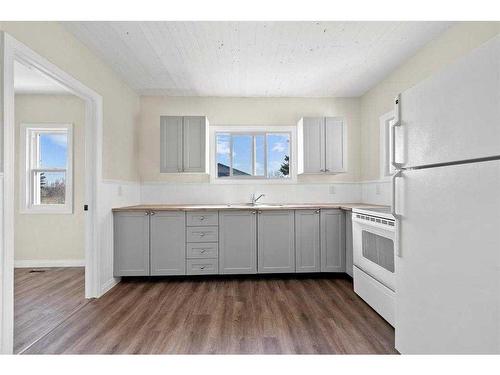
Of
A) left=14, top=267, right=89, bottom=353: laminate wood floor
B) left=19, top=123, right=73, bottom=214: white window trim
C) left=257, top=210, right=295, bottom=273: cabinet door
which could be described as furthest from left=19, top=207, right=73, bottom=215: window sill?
left=257, top=210, right=295, bottom=273: cabinet door

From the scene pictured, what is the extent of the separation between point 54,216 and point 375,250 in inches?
171

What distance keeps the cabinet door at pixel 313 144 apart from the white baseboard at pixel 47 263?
363 centimetres

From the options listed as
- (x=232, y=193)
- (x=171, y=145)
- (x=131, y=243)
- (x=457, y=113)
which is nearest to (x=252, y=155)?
(x=232, y=193)

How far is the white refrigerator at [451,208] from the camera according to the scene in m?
1.07

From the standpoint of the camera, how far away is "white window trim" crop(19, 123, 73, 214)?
13.0 feet

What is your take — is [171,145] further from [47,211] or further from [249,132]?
[47,211]

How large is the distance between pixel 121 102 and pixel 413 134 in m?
3.32

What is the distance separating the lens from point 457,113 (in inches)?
47.7

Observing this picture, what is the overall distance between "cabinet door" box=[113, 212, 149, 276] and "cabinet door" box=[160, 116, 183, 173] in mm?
780

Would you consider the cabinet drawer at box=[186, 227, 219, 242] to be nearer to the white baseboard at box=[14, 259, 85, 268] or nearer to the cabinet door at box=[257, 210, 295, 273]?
the cabinet door at box=[257, 210, 295, 273]

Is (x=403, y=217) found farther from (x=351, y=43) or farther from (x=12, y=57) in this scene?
(x=12, y=57)

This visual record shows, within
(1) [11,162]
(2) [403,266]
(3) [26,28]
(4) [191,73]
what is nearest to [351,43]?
(4) [191,73]

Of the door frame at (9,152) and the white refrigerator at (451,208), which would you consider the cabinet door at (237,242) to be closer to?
the white refrigerator at (451,208)

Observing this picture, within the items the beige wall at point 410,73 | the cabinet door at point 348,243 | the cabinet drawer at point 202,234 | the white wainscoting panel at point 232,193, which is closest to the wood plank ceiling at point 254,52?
the beige wall at point 410,73
